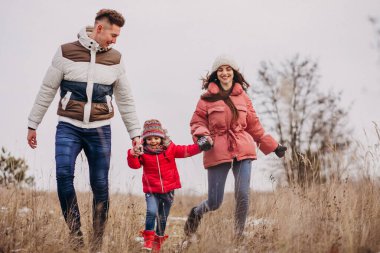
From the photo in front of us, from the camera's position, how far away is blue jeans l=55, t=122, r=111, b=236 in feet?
15.3

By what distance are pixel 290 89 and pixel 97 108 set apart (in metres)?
15.7

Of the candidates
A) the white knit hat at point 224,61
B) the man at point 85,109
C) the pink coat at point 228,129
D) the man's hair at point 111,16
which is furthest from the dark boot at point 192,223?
the man's hair at point 111,16

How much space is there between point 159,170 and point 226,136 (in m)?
0.81

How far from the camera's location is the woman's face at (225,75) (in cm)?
559

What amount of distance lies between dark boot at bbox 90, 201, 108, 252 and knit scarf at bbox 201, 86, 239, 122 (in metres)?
1.61

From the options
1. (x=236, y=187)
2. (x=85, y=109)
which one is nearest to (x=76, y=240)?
(x=85, y=109)

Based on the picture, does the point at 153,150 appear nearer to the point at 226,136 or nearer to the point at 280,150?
the point at 226,136

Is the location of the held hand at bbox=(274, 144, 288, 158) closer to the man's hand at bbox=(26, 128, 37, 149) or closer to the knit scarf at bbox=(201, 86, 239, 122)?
the knit scarf at bbox=(201, 86, 239, 122)

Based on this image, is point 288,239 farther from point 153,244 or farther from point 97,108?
point 97,108

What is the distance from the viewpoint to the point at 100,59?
492cm

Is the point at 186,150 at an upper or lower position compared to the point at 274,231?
upper

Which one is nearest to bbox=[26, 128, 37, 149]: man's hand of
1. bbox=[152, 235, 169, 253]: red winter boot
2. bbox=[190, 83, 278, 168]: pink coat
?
bbox=[152, 235, 169, 253]: red winter boot

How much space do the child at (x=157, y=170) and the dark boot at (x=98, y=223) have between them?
468 mm

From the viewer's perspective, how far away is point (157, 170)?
5.29 meters
